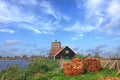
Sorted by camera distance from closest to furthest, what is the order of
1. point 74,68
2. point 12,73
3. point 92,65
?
point 74,68 → point 92,65 → point 12,73

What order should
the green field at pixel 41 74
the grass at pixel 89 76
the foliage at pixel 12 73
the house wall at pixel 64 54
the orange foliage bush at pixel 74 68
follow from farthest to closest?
the house wall at pixel 64 54, the foliage at pixel 12 73, the orange foliage bush at pixel 74 68, the green field at pixel 41 74, the grass at pixel 89 76

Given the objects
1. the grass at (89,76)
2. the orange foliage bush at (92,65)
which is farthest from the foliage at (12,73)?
the orange foliage bush at (92,65)

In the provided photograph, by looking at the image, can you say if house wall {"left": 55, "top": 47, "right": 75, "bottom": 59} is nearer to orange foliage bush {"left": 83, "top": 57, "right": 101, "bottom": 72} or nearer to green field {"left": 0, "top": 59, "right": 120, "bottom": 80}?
green field {"left": 0, "top": 59, "right": 120, "bottom": 80}

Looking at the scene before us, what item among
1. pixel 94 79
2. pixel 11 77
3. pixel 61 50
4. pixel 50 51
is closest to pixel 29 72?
pixel 11 77

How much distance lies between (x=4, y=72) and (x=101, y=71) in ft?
37.1

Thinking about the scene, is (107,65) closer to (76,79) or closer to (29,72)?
(76,79)

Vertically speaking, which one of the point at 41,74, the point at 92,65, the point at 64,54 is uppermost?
the point at 64,54

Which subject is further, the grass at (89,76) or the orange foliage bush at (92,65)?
the orange foliage bush at (92,65)

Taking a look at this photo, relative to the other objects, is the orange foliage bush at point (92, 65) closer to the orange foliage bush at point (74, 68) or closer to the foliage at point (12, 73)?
the orange foliage bush at point (74, 68)

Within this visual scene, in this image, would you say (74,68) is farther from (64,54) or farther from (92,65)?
(64,54)

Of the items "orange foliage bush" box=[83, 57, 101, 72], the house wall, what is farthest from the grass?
the house wall

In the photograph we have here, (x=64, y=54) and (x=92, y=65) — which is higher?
(x=64, y=54)

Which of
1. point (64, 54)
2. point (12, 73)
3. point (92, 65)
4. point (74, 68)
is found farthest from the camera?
point (64, 54)

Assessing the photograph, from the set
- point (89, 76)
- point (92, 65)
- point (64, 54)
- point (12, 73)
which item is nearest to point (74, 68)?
point (92, 65)
